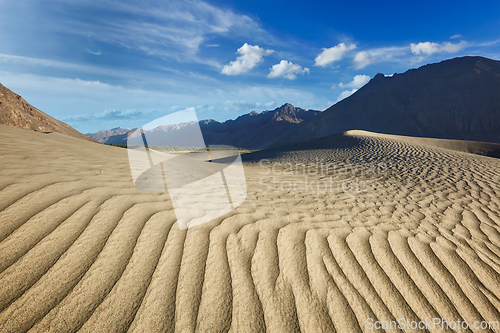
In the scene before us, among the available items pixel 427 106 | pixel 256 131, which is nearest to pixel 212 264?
pixel 427 106

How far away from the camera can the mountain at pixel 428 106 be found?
132ft

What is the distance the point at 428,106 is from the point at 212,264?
60865 mm

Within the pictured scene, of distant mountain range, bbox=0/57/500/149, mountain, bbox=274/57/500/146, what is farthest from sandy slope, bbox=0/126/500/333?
mountain, bbox=274/57/500/146

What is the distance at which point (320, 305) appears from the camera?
4.95ft

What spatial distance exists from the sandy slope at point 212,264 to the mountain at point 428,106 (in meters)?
50.8

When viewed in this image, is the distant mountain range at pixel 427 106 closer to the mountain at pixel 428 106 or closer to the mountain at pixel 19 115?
the mountain at pixel 428 106

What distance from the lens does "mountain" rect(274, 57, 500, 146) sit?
132 ft

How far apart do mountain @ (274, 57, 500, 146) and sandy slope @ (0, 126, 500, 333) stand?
167ft

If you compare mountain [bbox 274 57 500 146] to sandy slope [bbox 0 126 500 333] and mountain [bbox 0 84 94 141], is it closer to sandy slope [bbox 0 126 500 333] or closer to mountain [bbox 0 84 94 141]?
mountain [bbox 0 84 94 141]

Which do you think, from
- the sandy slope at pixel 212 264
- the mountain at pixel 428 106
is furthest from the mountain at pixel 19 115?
the mountain at pixel 428 106

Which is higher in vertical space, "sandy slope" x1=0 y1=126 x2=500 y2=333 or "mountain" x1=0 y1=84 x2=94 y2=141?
"mountain" x1=0 y1=84 x2=94 y2=141

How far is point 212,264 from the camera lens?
5.68ft

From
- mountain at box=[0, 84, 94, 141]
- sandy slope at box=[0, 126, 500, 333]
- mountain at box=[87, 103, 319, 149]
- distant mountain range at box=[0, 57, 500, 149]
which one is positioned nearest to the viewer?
sandy slope at box=[0, 126, 500, 333]

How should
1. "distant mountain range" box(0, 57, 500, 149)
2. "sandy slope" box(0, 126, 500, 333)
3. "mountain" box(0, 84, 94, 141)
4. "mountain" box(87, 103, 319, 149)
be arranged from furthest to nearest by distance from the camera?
"mountain" box(87, 103, 319, 149)
"distant mountain range" box(0, 57, 500, 149)
"mountain" box(0, 84, 94, 141)
"sandy slope" box(0, 126, 500, 333)
